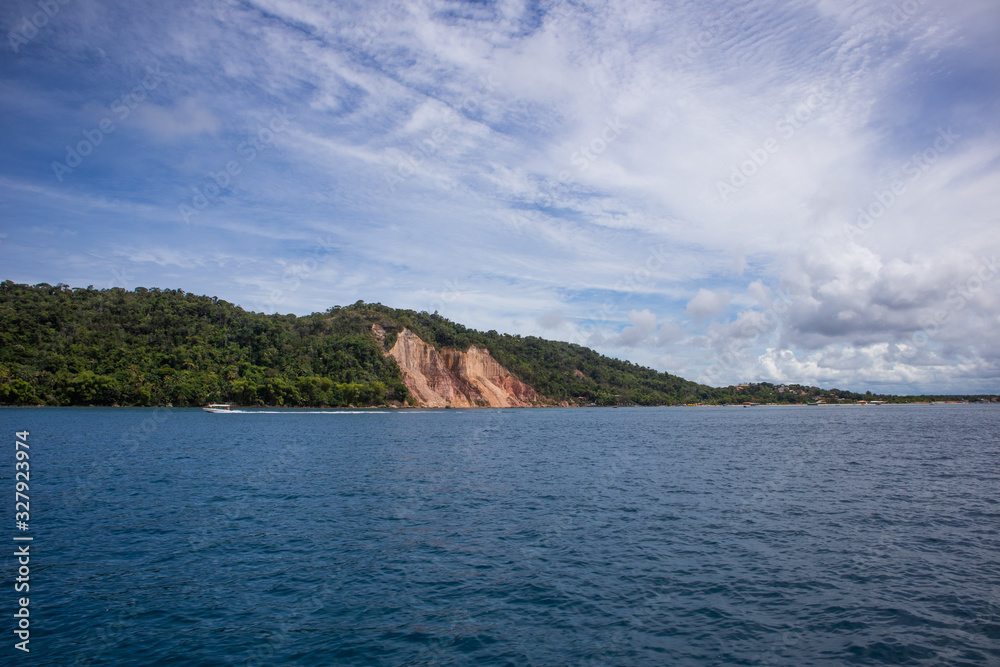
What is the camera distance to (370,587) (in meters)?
14.3

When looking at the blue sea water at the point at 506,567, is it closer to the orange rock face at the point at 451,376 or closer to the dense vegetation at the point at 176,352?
the dense vegetation at the point at 176,352

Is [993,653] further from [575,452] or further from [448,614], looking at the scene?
[575,452]

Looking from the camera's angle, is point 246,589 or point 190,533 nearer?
point 246,589

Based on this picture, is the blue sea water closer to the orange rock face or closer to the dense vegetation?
the dense vegetation

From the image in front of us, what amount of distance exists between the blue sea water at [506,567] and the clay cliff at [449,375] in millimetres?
123151

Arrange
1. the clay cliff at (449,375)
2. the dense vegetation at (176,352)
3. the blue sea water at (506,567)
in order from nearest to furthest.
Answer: the blue sea water at (506,567) → the dense vegetation at (176,352) → the clay cliff at (449,375)

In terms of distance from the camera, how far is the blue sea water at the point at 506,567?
1116cm

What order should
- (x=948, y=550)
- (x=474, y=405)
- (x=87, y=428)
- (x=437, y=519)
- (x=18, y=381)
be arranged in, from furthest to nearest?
(x=474, y=405)
(x=18, y=381)
(x=87, y=428)
(x=437, y=519)
(x=948, y=550)

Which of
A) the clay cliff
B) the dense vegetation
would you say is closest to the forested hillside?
the dense vegetation

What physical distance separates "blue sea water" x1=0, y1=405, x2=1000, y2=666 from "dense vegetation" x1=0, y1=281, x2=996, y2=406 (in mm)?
89645

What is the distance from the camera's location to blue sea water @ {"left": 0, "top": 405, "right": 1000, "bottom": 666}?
1116cm

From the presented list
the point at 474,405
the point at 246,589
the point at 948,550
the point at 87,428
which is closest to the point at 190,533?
the point at 246,589

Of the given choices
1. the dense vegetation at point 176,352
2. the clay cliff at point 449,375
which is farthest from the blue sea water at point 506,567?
the clay cliff at point 449,375

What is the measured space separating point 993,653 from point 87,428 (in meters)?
71.6
